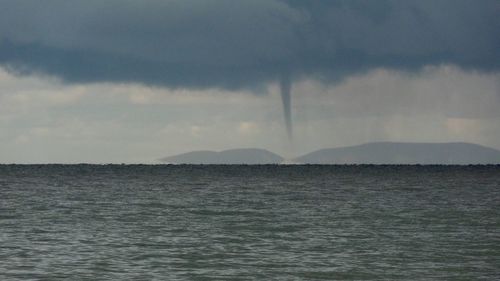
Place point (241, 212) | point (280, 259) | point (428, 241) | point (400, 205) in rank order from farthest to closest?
point (400, 205), point (241, 212), point (428, 241), point (280, 259)

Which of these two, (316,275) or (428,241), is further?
(428,241)

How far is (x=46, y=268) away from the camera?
2936 centimetres

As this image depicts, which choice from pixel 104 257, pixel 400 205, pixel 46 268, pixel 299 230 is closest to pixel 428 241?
pixel 299 230

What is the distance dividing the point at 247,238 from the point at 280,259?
834 centimetres

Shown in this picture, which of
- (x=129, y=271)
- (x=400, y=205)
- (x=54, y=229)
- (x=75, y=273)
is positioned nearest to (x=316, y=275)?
(x=129, y=271)

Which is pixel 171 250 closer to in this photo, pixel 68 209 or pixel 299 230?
pixel 299 230

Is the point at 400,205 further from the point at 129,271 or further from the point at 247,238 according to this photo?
the point at 129,271

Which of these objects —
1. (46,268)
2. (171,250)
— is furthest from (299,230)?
(46,268)

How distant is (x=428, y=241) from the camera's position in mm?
40000

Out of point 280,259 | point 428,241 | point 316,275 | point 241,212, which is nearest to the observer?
point 316,275

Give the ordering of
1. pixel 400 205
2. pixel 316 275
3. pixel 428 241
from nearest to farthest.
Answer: pixel 316 275, pixel 428 241, pixel 400 205

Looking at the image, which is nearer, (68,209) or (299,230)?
(299,230)

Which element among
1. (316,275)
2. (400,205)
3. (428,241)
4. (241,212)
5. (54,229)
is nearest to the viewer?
(316,275)

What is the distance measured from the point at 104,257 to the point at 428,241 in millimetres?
16956
